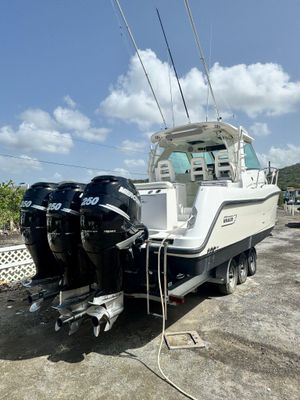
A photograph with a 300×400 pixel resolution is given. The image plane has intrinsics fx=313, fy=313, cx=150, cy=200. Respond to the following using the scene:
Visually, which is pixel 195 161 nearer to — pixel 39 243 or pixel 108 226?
pixel 108 226

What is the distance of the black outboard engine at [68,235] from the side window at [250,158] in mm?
3883

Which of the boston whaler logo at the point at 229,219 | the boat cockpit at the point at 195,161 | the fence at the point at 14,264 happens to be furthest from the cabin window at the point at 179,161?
the fence at the point at 14,264

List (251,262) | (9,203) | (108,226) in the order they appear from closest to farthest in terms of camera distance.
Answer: (108,226)
(251,262)
(9,203)

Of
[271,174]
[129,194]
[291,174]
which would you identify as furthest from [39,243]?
[291,174]

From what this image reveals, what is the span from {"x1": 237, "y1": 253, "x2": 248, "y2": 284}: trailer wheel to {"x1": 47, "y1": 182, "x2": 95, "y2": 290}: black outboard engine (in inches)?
121

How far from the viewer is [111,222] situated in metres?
3.36

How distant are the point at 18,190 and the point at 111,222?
507 inches

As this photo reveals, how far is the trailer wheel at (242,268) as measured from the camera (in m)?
5.82

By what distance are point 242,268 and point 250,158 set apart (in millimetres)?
2322

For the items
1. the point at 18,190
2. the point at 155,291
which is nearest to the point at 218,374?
the point at 155,291

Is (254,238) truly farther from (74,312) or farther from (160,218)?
(74,312)

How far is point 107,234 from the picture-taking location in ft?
11.0

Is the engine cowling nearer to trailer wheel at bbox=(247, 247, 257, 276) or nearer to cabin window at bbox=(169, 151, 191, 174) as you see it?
cabin window at bbox=(169, 151, 191, 174)

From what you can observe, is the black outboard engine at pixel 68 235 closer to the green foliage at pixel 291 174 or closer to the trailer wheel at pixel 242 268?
the trailer wheel at pixel 242 268
